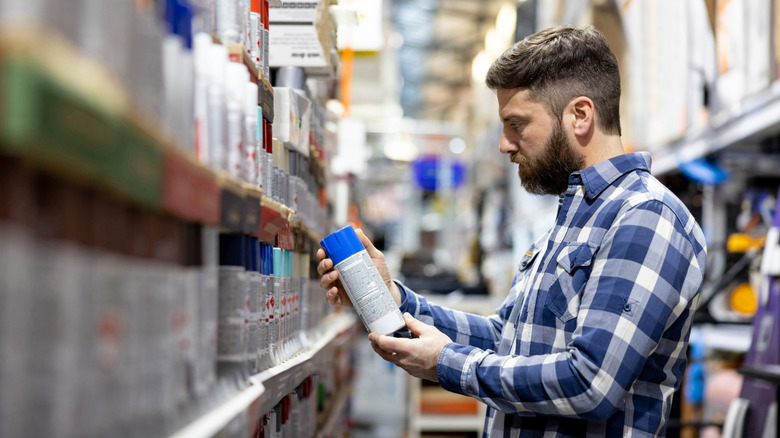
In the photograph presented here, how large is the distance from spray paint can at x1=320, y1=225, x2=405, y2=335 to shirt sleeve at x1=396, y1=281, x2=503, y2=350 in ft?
1.18

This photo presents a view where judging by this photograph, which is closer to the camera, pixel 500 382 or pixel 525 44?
pixel 500 382

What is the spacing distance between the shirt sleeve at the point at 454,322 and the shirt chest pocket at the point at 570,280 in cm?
51

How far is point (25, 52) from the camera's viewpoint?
1.92ft

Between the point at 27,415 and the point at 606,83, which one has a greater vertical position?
the point at 606,83

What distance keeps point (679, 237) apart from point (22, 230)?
4.64 ft

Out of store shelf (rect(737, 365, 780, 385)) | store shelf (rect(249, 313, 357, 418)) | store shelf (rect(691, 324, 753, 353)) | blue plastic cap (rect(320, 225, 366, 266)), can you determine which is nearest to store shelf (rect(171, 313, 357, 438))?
store shelf (rect(249, 313, 357, 418))

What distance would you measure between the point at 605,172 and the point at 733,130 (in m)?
1.90

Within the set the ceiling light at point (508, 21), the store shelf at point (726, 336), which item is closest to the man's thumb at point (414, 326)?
the store shelf at point (726, 336)

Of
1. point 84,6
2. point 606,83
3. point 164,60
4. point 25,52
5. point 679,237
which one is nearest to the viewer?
point 25,52

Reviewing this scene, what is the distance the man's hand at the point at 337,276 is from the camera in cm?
195

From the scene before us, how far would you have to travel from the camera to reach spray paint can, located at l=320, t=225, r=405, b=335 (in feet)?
5.92

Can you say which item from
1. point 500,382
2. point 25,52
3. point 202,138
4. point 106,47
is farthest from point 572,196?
point 25,52

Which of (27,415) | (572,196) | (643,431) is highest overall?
(572,196)

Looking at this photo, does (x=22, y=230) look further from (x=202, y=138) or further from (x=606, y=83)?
(x=606, y=83)
